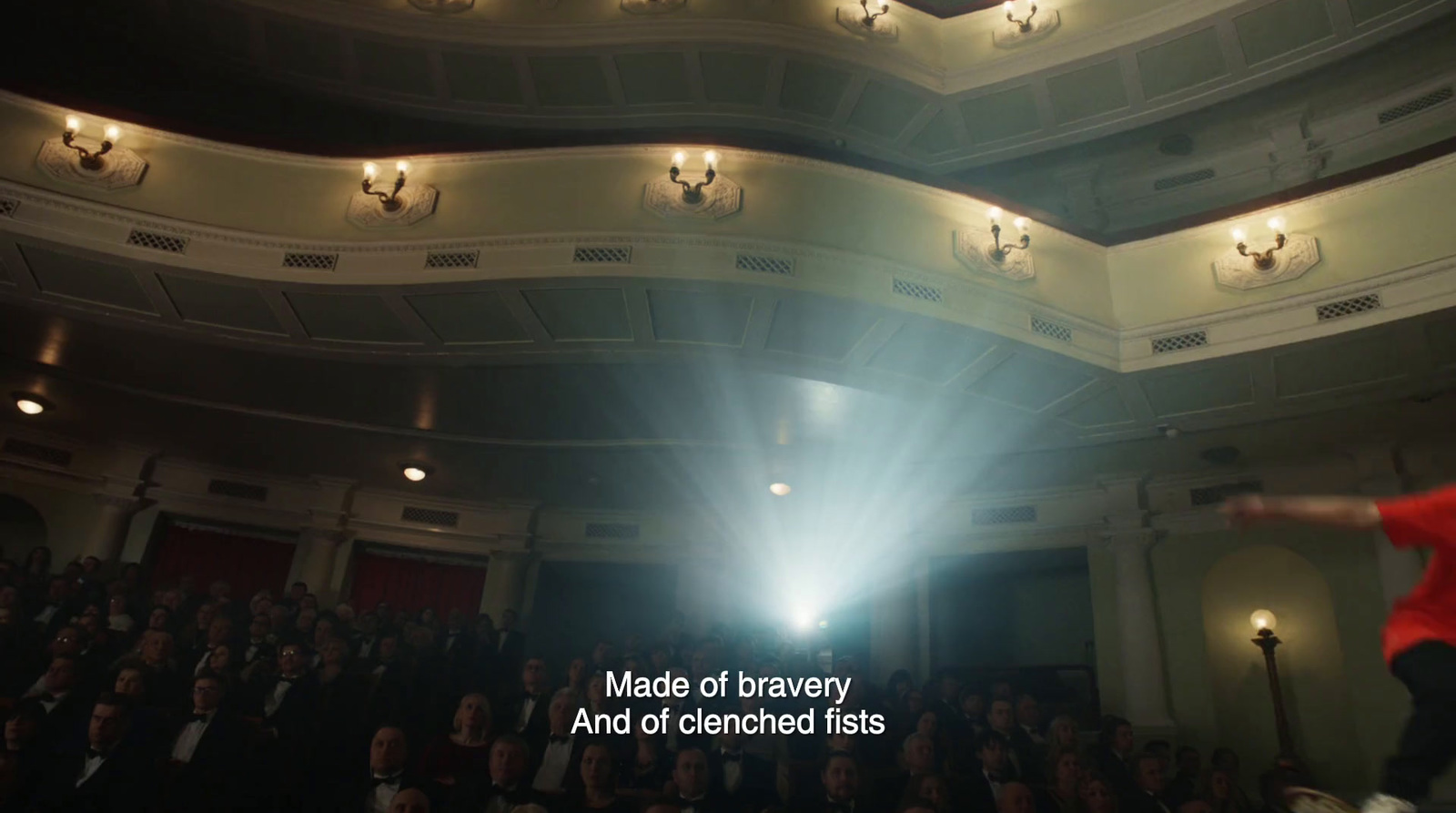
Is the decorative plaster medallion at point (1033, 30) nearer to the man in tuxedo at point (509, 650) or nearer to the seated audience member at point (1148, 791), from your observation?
the seated audience member at point (1148, 791)

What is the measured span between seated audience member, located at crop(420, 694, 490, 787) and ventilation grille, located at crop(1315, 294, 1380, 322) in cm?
457

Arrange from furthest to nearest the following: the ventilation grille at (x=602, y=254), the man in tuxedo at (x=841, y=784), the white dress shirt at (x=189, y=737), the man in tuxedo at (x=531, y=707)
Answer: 1. the ventilation grille at (x=602, y=254)
2. the man in tuxedo at (x=531, y=707)
3. the white dress shirt at (x=189, y=737)
4. the man in tuxedo at (x=841, y=784)

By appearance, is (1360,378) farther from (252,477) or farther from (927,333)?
(252,477)

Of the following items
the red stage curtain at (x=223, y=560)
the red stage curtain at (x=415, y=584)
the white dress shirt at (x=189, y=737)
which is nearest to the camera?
the white dress shirt at (x=189, y=737)

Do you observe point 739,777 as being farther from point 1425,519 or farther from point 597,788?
point 1425,519

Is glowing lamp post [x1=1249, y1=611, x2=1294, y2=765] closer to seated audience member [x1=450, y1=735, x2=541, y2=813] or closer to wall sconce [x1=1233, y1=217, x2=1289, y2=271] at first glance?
wall sconce [x1=1233, y1=217, x2=1289, y2=271]

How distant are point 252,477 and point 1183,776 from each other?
25.1 feet

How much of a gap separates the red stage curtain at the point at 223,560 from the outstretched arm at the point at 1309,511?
26.1 ft

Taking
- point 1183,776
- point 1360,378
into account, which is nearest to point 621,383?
point 1183,776

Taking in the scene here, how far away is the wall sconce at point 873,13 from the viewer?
7469 millimetres

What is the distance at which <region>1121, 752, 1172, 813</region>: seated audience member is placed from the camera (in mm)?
4199

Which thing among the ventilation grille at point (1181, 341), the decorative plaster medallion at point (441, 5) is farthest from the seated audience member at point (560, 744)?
the decorative plaster medallion at point (441, 5)

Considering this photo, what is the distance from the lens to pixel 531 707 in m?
4.80

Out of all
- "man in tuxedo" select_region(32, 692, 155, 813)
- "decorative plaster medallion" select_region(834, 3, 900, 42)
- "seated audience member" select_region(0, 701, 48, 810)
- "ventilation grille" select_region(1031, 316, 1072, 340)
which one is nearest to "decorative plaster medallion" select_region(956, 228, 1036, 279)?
"ventilation grille" select_region(1031, 316, 1072, 340)
